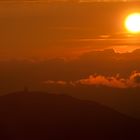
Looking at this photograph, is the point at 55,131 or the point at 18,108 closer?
the point at 55,131

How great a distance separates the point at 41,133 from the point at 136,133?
40.6 meters

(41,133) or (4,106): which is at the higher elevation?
(4,106)

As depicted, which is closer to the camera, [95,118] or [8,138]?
[8,138]

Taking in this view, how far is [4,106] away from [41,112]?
41.2 ft

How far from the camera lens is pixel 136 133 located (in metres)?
197

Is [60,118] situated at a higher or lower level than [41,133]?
higher

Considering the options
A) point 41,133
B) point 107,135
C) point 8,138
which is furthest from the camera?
point 107,135

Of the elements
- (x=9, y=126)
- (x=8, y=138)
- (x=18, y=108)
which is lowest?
(x=8, y=138)

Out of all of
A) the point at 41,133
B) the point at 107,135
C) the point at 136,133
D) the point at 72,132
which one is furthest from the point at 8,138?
the point at 136,133

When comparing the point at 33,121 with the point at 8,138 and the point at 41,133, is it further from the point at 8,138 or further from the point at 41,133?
the point at 8,138

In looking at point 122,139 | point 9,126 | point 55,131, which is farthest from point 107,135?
point 9,126

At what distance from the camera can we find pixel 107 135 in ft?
614

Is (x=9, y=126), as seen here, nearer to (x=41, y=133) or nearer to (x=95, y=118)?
(x=41, y=133)

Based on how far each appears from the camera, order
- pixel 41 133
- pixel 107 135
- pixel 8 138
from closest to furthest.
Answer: pixel 8 138 → pixel 41 133 → pixel 107 135
